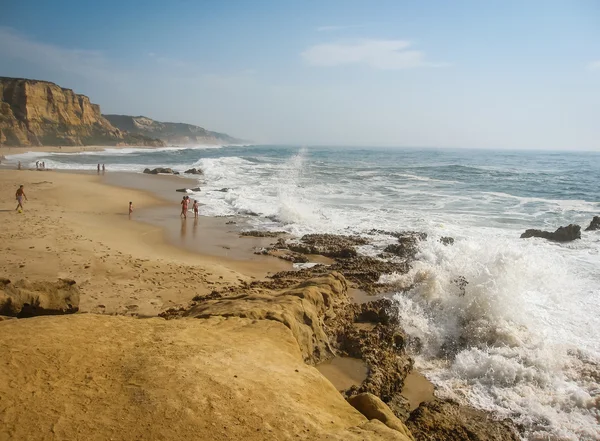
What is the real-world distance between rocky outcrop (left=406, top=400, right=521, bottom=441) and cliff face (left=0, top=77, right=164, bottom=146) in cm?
7080

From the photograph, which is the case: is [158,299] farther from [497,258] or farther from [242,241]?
[497,258]

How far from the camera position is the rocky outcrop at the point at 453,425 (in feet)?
18.1

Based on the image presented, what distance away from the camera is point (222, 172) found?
139 feet

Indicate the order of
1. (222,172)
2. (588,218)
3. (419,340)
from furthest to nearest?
(222,172) < (588,218) < (419,340)

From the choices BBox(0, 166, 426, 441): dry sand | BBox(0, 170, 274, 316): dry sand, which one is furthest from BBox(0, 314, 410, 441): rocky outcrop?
BBox(0, 170, 274, 316): dry sand

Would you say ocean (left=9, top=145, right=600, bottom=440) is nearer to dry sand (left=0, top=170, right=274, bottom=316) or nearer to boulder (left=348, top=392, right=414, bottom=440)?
boulder (left=348, top=392, right=414, bottom=440)

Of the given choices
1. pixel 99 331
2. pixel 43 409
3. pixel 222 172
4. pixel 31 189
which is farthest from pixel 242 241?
pixel 222 172

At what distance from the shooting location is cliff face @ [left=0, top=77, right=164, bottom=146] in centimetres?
5938

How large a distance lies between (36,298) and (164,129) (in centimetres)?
14850

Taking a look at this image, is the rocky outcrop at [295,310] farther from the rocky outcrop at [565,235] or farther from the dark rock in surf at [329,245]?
the rocky outcrop at [565,235]

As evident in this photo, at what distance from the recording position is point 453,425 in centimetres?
575

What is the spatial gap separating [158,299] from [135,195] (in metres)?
17.5

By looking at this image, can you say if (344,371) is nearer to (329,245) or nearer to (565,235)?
(329,245)

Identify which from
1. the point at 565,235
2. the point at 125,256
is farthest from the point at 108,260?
the point at 565,235
